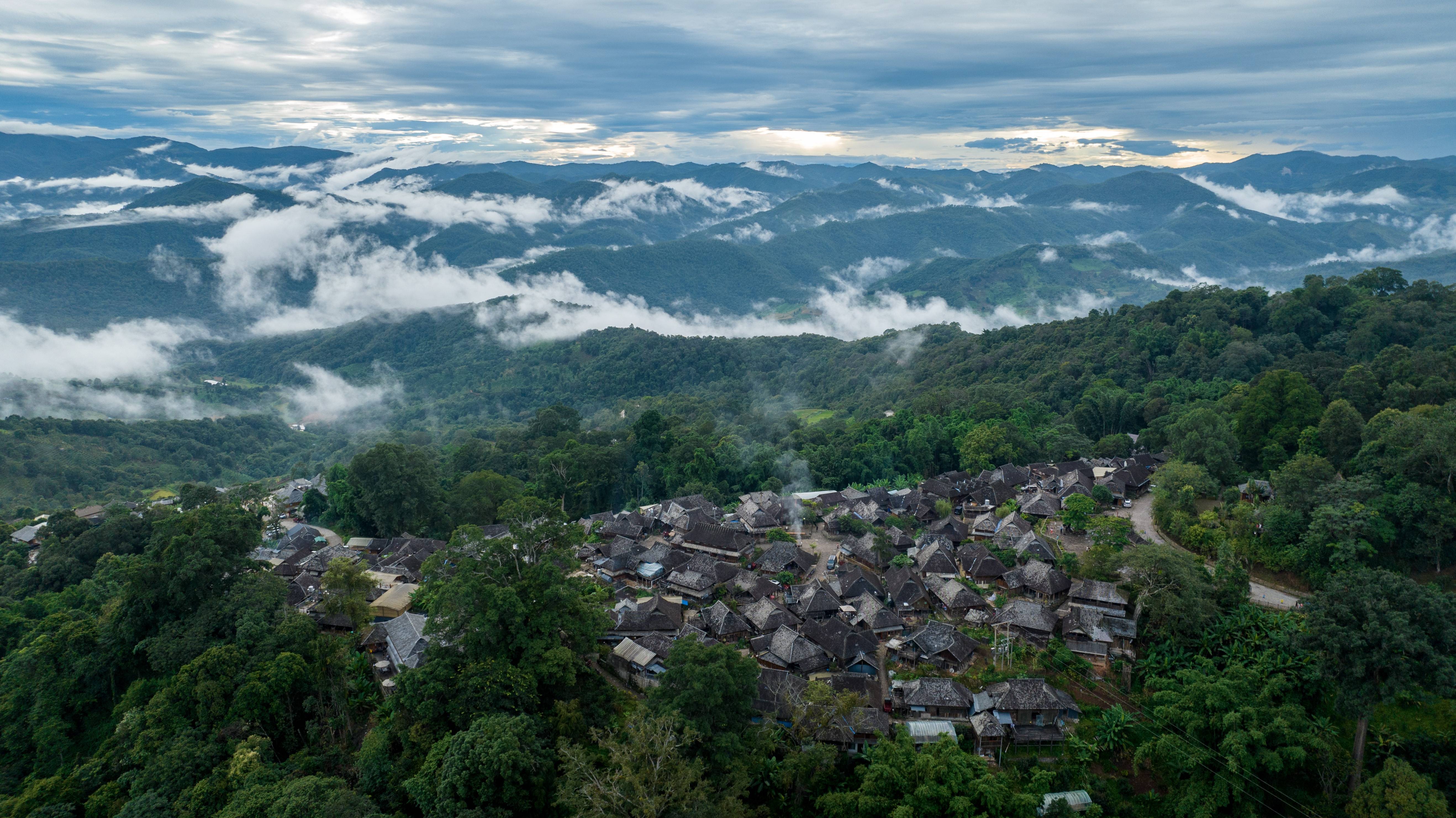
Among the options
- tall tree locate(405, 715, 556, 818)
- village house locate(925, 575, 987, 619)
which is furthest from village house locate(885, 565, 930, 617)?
tall tree locate(405, 715, 556, 818)

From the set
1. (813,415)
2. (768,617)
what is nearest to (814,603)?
(768,617)

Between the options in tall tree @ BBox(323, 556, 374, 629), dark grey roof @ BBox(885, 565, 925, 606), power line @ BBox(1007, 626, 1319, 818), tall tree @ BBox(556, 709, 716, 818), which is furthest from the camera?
dark grey roof @ BBox(885, 565, 925, 606)

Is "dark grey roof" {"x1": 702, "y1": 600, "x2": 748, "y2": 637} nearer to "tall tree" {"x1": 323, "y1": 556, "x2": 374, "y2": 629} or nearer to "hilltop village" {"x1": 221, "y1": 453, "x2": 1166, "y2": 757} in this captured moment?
"hilltop village" {"x1": 221, "y1": 453, "x2": 1166, "y2": 757}

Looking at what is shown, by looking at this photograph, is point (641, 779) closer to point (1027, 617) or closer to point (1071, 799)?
point (1071, 799)

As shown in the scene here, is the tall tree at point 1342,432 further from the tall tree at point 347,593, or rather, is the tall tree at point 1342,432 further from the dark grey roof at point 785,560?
the tall tree at point 347,593

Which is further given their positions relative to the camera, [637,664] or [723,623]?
[723,623]

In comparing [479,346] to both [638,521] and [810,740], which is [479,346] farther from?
[810,740]
